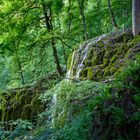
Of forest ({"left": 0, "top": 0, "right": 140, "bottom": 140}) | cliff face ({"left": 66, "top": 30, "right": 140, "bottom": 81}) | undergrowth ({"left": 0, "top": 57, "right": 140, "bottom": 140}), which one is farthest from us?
cliff face ({"left": 66, "top": 30, "right": 140, "bottom": 81})

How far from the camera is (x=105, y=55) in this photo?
6.61m

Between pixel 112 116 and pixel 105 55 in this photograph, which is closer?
pixel 112 116

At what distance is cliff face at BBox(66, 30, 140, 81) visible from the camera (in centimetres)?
599

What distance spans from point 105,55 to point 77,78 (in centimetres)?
91

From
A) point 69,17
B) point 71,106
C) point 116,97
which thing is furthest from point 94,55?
point 69,17

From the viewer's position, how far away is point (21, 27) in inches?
406

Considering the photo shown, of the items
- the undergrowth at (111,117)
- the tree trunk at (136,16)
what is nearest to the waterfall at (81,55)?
the tree trunk at (136,16)

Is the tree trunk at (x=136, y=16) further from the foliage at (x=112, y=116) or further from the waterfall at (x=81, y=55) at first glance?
the foliage at (x=112, y=116)

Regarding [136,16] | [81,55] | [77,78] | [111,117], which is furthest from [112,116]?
[81,55]

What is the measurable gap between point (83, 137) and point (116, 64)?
2.53m

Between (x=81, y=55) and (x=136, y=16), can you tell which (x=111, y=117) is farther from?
(x=81, y=55)

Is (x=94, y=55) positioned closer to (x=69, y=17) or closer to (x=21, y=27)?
(x=21, y=27)

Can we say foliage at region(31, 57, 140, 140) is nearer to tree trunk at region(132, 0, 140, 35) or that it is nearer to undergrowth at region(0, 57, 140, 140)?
undergrowth at region(0, 57, 140, 140)

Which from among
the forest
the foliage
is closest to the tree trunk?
the forest
